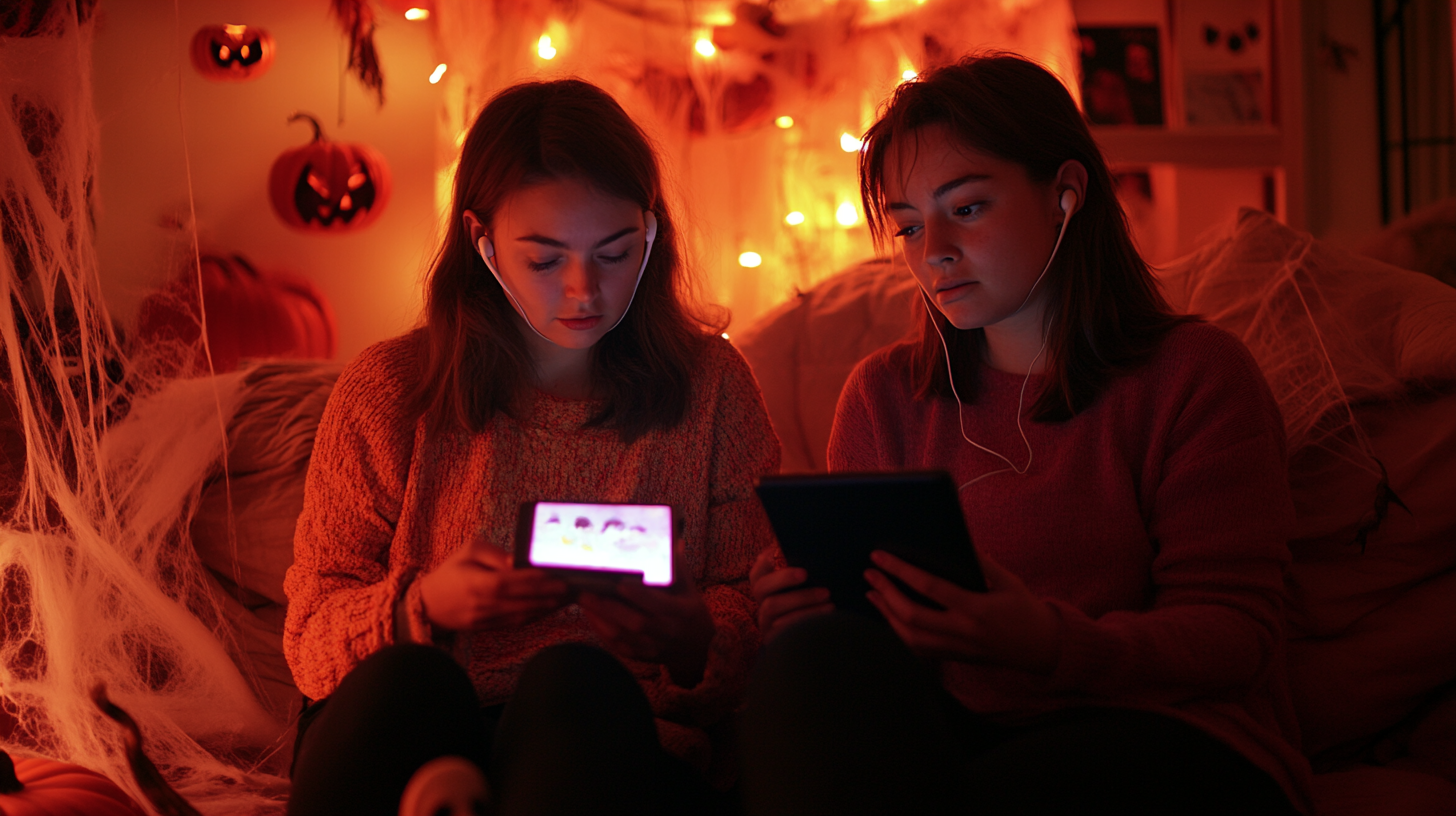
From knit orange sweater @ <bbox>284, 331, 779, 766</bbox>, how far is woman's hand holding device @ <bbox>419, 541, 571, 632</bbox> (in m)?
0.08

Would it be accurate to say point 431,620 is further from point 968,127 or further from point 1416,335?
point 1416,335

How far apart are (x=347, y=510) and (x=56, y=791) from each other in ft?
1.26

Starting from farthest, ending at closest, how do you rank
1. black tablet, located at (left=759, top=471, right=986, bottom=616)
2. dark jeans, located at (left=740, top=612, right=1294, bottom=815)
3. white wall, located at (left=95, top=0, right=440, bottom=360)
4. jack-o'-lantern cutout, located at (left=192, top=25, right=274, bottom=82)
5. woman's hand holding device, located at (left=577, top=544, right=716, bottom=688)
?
jack-o'-lantern cutout, located at (left=192, top=25, right=274, bottom=82)
white wall, located at (left=95, top=0, right=440, bottom=360)
woman's hand holding device, located at (left=577, top=544, right=716, bottom=688)
black tablet, located at (left=759, top=471, right=986, bottom=616)
dark jeans, located at (left=740, top=612, right=1294, bottom=815)

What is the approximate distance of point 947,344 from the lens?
3.63 ft

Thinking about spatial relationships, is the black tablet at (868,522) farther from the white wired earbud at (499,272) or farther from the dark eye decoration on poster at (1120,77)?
the dark eye decoration on poster at (1120,77)

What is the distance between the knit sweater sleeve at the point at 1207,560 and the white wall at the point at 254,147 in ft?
3.78

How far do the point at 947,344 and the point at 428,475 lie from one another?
1.94 feet

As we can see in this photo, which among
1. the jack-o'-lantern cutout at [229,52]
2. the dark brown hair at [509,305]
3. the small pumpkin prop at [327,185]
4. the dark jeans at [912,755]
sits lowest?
the dark jeans at [912,755]

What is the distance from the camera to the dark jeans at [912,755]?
25.7 inches

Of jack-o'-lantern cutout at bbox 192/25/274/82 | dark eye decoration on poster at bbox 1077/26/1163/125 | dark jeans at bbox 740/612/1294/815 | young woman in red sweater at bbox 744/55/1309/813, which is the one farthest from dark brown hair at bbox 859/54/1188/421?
dark eye decoration on poster at bbox 1077/26/1163/125

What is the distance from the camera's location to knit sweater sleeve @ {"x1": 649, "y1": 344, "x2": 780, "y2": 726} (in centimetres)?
97

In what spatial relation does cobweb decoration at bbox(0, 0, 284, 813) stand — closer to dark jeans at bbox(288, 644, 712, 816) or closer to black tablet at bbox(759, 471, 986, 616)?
dark jeans at bbox(288, 644, 712, 816)

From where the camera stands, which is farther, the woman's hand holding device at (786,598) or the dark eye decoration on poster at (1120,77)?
the dark eye decoration on poster at (1120,77)

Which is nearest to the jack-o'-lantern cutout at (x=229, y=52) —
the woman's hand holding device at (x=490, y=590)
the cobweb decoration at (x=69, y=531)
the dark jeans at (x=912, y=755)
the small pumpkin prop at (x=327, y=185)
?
the small pumpkin prop at (x=327, y=185)
